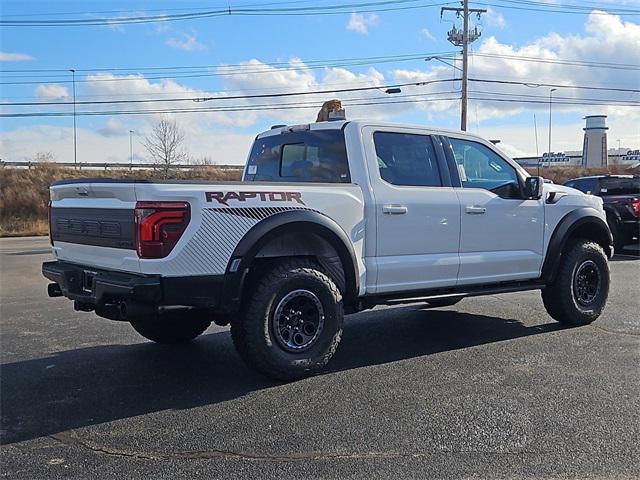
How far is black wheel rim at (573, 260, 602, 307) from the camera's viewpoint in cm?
705

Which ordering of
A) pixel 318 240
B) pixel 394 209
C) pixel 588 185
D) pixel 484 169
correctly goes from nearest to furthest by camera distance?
pixel 318 240 < pixel 394 209 < pixel 484 169 < pixel 588 185

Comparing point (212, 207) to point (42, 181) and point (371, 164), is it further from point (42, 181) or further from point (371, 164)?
point (42, 181)

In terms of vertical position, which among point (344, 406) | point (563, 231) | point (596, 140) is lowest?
point (344, 406)

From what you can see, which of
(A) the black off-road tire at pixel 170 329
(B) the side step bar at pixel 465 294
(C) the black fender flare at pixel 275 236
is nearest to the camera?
(C) the black fender flare at pixel 275 236

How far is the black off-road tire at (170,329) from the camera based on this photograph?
605 cm

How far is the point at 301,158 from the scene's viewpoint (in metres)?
6.09

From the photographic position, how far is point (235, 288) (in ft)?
15.5

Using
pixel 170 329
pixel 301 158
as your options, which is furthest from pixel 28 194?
pixel 301 158

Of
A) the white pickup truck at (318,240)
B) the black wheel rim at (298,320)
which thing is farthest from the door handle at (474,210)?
the black wheel rim at (298,320)

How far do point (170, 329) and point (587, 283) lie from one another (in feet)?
14.8

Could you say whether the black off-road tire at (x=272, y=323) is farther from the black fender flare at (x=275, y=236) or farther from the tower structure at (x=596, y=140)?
the tower structure at (x=596, y=140)

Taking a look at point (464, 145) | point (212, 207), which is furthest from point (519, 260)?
point (212, 207)

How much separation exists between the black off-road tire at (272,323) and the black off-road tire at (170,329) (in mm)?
1260

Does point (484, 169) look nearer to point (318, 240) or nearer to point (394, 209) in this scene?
point (394, 209)
